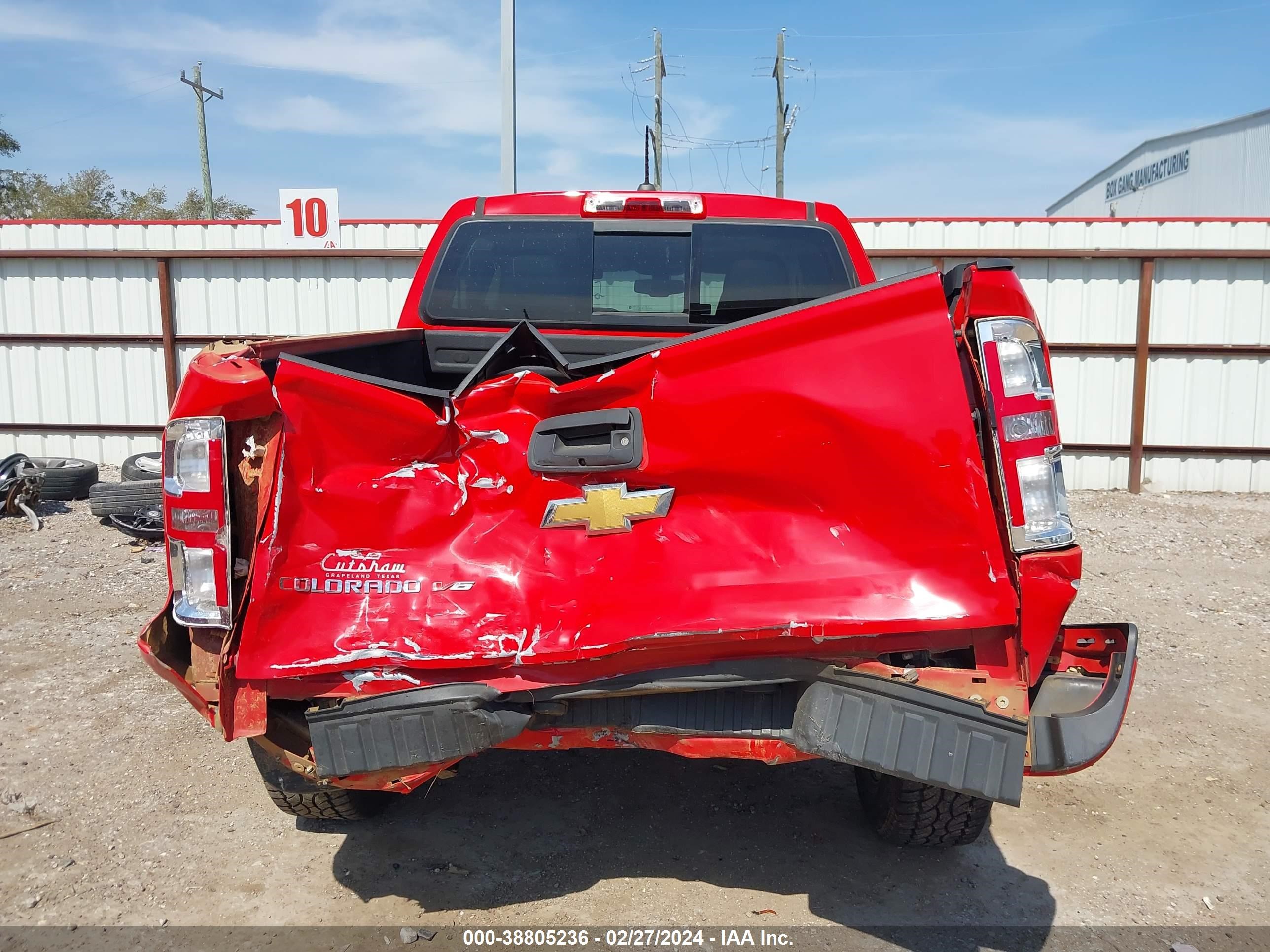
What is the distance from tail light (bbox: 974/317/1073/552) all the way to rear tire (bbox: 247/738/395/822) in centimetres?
203

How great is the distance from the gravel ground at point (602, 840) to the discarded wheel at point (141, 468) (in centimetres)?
470

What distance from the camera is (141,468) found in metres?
8.89

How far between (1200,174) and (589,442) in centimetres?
3021

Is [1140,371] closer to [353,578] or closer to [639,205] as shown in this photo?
[639,205]

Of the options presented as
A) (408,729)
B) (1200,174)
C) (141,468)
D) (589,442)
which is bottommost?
(141,468)

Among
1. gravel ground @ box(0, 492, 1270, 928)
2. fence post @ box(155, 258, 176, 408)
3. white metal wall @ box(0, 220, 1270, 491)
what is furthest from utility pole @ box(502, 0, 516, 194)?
gravel ground @ box(0, 492, 1270, 928)

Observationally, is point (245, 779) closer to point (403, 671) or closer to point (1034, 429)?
point (403, 671)

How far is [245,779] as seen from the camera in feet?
11.8

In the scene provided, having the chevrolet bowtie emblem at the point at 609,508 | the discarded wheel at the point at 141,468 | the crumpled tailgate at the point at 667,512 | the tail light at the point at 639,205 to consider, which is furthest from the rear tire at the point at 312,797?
the discarded wheel at the point at 141,468

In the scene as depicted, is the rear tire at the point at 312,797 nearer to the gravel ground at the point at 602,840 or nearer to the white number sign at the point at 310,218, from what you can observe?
the gravel ground at the point at 602,840

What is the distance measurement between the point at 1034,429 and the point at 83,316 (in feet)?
37.9

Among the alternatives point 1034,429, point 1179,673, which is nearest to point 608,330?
point 1034,429

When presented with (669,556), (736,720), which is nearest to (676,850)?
(736,720)

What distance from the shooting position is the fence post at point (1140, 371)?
31.4 ft
